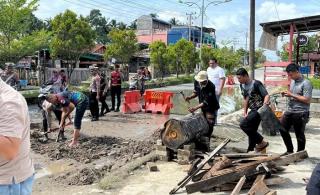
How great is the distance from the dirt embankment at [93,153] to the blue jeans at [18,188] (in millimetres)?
3953

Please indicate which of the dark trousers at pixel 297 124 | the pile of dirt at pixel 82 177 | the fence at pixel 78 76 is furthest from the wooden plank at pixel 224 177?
the fence at pixel 78 76

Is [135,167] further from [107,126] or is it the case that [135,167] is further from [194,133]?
[107,126]

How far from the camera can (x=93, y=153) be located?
9.20 meters

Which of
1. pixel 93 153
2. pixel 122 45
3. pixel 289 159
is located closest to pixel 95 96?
pixel 93 153

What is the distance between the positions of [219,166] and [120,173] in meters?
1.76

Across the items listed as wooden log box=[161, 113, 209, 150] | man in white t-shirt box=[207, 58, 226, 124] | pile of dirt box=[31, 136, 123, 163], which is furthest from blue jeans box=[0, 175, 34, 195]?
man in white t-shirt box=[207, 58, 226, 124]

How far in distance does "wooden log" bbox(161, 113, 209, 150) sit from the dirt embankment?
2.72 feet

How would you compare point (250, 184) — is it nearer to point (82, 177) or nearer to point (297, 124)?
point (297, 124)

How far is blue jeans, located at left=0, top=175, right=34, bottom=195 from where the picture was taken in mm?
2938

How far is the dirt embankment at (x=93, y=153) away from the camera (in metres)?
7.33

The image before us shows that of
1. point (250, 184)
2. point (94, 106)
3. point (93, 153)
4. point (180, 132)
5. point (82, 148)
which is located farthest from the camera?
point (94, 106)

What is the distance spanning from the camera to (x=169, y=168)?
772cm

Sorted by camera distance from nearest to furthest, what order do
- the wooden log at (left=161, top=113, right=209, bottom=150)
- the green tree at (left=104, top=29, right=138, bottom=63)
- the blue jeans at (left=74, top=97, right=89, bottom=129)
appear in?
the wooden log at (left=161, top=113, right=209, bottom=150)
the blue jeans at (left=74, top=97, right=89, bottom=129)
the green tree at (left=104, top=29, right=138, bottom=63)

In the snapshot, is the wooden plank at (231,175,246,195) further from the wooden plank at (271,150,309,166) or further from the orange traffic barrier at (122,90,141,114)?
the orange traffic barrier at (122,90,141,114)
